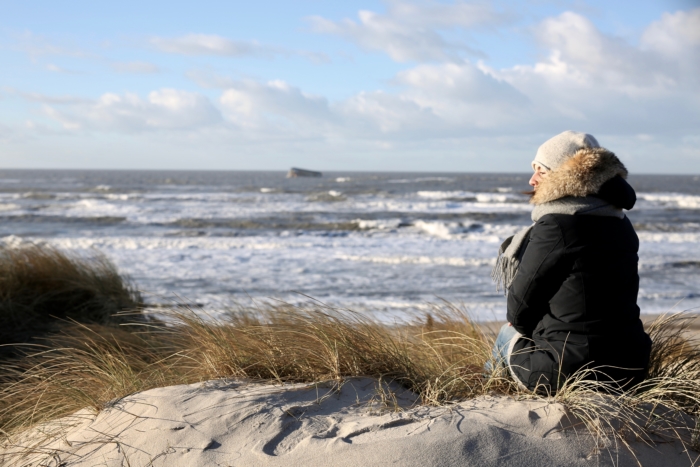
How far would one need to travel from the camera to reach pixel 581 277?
108 inches

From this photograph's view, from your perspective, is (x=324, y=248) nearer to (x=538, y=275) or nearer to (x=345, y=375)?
(x=345, y=375)

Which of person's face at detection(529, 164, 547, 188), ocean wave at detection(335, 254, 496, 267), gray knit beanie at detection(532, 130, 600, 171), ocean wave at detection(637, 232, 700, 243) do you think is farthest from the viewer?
ocean wave at detection(637, 232, 700, 243)

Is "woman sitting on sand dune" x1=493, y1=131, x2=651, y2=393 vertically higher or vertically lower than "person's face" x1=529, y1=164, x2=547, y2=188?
lower

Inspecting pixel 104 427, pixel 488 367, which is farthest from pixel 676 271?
pixel 104 427

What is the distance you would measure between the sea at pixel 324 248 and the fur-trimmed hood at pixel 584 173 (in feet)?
4.63

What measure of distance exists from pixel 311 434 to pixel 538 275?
133cm

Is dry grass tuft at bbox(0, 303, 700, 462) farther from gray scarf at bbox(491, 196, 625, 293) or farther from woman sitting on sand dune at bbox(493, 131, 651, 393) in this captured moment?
gray scarf at bbox(491, 196, 625, 293)

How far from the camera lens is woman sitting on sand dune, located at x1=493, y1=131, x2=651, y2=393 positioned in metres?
2.74

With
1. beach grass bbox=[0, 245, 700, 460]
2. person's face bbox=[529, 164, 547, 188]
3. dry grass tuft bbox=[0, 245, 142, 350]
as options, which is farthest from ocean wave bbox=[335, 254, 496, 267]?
person's face bbox=[529, 164, 547, 188]

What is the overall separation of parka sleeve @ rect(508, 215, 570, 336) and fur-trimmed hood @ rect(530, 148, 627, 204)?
0.53ft

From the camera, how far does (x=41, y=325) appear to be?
5.95 m

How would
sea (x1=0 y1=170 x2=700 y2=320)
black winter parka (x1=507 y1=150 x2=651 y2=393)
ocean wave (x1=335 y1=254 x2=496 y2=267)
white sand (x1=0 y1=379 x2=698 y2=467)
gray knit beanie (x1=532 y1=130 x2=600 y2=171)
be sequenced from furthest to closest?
1. ocean wave (x1=335 y1=254 x2=496 y2=267)
2. sea (x1=0 y1=170 x2=700 y2=320)
3. gray knit beanie (x1=532 y1=130 x2=600 y2=171)
4. black winter parka (x1=507 y1=150 x2=651 y2=393)
5. white sand (x1=0 y1=379 x2=698 y2=467)

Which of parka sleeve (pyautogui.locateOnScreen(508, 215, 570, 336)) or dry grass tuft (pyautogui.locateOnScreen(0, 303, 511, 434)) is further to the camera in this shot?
dry grass tuft (pyautogui.locateOnScreen(0, 303, 511, 434))

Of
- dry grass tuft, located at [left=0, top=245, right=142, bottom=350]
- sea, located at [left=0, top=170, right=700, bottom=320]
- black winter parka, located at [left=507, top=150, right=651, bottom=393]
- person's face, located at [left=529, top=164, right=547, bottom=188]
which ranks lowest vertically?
sea, located at [left=0, top=170, right=700, bottom=320]
